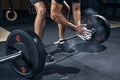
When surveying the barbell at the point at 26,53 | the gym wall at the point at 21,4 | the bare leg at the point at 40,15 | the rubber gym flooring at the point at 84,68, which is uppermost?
the bare leg at the point at 40,15

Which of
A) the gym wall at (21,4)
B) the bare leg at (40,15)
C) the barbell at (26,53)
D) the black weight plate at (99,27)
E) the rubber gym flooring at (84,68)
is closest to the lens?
the barbell at (26,53)

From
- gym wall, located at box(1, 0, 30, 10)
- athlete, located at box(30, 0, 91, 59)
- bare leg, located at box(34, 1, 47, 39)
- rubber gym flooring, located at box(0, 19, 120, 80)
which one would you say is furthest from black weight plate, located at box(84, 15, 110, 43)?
gym wall, located at box(1, 0, 30, 10)

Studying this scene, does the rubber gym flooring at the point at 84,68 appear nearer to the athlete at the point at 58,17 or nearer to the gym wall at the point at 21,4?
the athlete at the point at 58,17

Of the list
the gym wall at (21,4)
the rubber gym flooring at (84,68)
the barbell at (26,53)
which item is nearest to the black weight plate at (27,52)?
the barbell at (26,53)

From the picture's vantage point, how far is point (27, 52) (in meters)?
1.93

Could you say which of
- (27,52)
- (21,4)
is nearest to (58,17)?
(27,52)

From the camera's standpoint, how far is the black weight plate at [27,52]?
1875mm

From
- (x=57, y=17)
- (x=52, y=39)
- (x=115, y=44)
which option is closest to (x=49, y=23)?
(x=52, y=39)

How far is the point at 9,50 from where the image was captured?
83.7 inches

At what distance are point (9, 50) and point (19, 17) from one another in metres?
2.82

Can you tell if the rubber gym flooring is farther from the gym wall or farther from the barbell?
the gym wall

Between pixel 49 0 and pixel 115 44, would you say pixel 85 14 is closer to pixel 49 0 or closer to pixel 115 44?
pixel 115 44

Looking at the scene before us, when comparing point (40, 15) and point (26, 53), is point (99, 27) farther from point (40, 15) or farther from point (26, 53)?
point (26, 53)

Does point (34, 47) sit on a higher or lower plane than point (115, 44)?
higher
